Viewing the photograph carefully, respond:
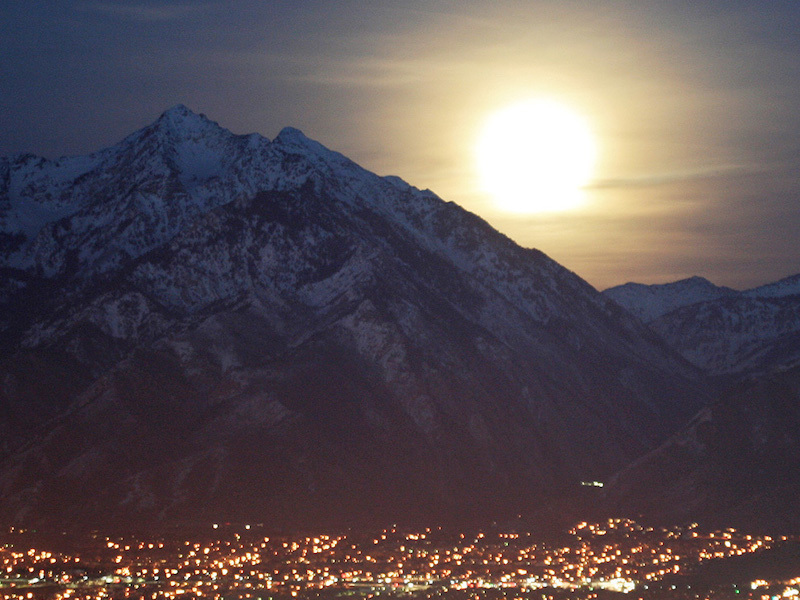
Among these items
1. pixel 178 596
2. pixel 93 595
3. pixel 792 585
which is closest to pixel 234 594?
pixel 178 596

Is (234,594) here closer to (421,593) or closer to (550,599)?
(421,593)

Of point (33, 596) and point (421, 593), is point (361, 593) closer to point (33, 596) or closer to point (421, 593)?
point (421, 593)

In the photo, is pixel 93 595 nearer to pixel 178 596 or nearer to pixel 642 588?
pixel 178 596

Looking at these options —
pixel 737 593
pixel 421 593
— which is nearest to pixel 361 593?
pixel 421 593

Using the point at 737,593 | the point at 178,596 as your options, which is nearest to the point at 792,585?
the point at 737,593

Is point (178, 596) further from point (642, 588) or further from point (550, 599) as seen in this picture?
point (642, 588)
